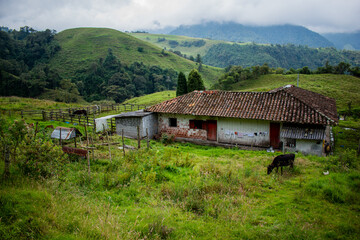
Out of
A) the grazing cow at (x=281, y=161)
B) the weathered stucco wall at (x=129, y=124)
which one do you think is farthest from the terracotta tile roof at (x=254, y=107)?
the grazing cow at (x=281, y=161)

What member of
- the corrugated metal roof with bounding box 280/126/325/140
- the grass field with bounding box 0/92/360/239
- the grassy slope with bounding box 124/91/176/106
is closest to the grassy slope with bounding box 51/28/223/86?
the grassy slope with bounding box 124/91/176/106

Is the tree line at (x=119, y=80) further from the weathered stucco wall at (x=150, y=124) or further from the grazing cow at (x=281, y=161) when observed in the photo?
the grazing cow at (x=281, y=161)

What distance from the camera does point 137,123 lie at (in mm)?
19531

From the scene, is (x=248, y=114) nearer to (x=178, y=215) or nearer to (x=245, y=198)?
(x=245, y=198)

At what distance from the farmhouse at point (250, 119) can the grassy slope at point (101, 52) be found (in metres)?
71.4

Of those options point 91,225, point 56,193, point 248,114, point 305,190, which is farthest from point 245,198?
point 248,114

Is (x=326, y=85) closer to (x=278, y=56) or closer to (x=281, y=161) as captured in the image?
(x=281, y=161)

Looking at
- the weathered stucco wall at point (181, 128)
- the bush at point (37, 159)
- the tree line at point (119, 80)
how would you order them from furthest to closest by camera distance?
1. the tree line at point (119, 80)
2. the weathered stucco wall at point (181, 128)
3. the bush at point (37, 159)

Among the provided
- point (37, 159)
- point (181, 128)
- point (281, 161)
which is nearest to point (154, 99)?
point (181, 128)

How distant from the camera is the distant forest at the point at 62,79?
61.2 metres

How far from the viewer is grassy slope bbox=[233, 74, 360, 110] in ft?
131

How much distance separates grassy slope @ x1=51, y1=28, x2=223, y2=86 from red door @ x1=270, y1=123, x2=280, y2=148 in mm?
74256

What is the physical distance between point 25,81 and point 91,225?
232 ft

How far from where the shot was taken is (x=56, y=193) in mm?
6215
